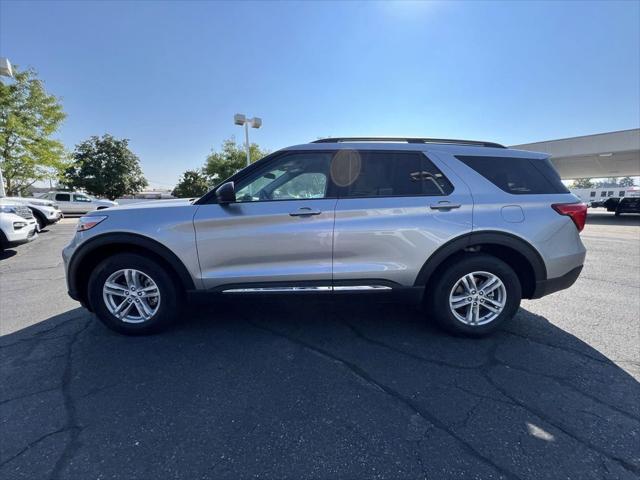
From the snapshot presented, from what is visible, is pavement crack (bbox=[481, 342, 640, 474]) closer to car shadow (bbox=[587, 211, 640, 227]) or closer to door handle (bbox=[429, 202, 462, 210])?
door handle (bbox=[429, 202, 462, 210])

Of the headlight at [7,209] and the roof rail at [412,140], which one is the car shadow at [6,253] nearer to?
the headlight at [7,209]

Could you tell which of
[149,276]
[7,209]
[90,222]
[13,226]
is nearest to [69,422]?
[149,276]

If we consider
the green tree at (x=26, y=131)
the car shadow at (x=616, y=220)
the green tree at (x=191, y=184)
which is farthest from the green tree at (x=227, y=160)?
the car shadow at (x=616, y=220)

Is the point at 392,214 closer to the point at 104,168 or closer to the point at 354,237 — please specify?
the point at 354,237

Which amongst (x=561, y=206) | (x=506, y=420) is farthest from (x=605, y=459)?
(x=561, y=206)

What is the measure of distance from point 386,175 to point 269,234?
1.29 m

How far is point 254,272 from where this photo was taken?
9.75 ft

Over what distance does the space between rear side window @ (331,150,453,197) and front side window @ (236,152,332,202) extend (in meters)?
0.14

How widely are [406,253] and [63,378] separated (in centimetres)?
311

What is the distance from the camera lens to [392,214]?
290 centimetres

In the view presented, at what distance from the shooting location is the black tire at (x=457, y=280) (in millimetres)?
3033

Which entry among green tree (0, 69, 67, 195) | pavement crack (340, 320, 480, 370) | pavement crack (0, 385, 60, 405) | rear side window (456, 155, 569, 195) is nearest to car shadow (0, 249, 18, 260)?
pavement crack (0, 385, 60, 405)

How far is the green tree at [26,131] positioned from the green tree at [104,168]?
616 inches

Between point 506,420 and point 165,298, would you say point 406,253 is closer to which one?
point 506,420
